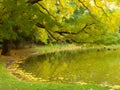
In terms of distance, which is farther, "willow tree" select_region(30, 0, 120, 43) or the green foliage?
"willow tree" select_region(30, 0, 120, 43)

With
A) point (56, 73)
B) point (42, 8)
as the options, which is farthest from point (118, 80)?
point (42, 8)

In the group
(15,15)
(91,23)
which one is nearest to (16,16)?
(15,15)

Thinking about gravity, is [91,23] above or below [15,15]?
below

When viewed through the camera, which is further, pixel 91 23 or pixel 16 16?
pixel 91 23

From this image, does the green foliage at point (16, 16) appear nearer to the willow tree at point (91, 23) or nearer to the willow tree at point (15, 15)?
the willow tree at point (15, 15)

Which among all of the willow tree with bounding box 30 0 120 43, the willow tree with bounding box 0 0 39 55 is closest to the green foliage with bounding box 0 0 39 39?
the willow tree with bounding box 0 0 39 55

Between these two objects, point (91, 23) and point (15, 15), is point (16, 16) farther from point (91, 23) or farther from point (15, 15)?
point (91, 23)

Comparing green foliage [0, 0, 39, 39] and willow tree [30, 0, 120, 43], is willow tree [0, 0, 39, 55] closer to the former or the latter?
green foliage [0, 0, 39, 39]

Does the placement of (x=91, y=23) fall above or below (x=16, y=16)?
below

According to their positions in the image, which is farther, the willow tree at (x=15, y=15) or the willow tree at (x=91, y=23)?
the willow tree at (x=91, y=23)

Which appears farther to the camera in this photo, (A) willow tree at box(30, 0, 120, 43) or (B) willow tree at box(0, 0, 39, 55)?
(A) willow tree at box(30, 0, 120, 43)

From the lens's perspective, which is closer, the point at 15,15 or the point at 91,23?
A: the point at 15,15

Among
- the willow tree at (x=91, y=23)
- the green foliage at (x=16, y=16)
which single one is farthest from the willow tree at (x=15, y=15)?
the willow tree at (x=91, y=23)

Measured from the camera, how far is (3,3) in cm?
2697
